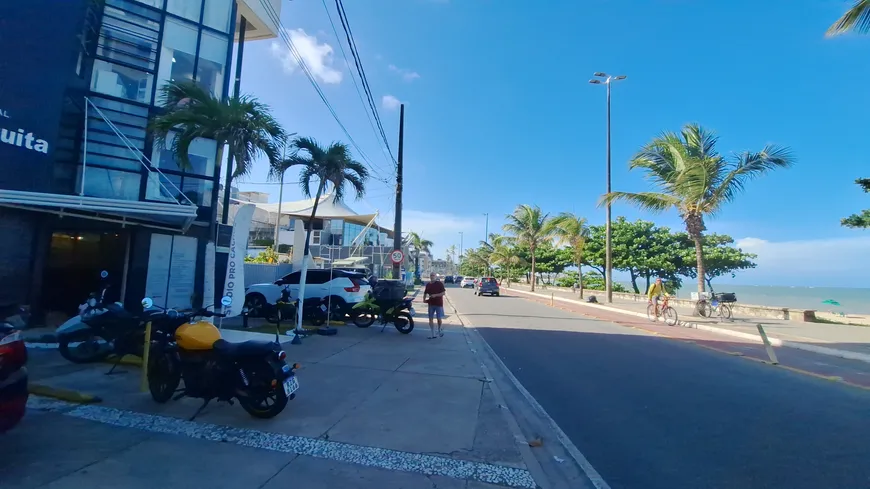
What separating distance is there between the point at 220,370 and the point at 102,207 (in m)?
5.50

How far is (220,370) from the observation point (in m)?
4.91

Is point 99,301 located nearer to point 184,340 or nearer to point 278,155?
point 184,340

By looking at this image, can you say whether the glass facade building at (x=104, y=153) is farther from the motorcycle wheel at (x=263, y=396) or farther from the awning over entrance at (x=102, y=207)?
the motorcycle wheel at (x=263, y=396)

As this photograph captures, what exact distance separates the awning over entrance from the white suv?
11.6 ft

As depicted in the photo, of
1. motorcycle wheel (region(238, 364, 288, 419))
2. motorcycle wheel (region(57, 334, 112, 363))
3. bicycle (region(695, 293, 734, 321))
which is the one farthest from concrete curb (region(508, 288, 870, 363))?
motorcycle wheel (region(57, 334, 112, 363))

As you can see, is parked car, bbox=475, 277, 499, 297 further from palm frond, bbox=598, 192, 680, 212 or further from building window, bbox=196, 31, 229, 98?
building window, bbox=196, 31, 229, 98

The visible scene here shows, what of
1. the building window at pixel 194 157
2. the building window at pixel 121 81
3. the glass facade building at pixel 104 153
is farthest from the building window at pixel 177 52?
the building window at pixel 194 157

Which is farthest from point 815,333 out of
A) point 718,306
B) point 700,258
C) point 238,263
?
point 238,263

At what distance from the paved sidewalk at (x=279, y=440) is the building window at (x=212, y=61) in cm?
967

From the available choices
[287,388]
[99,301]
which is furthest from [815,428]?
[99,301]

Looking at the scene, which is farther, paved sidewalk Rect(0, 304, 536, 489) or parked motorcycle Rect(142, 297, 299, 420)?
parked motorcycle Rect(142, 297, 299, 420)

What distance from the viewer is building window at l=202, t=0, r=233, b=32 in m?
13.6

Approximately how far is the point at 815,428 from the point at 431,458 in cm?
477

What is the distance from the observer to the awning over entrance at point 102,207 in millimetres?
7477
